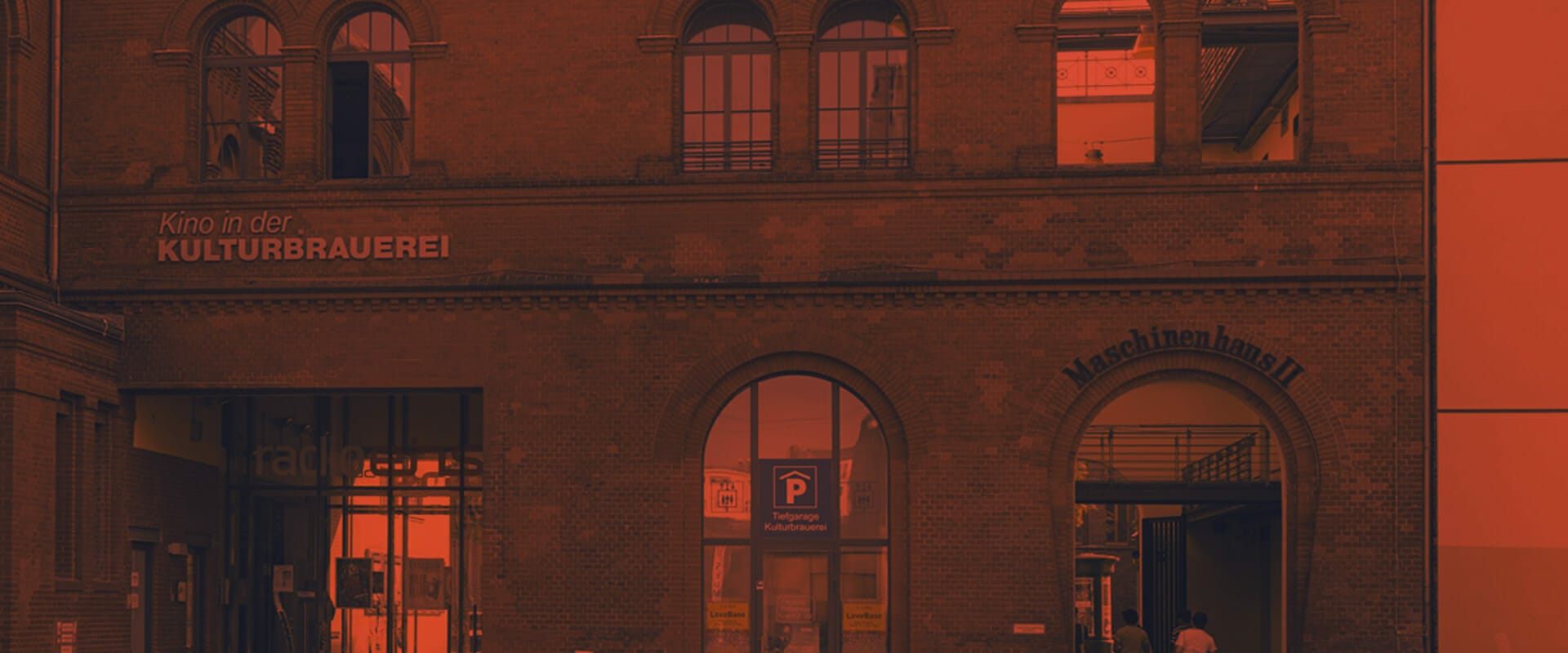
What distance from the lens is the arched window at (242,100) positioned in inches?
882

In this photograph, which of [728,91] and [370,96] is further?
[370,96]

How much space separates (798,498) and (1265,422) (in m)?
5.55

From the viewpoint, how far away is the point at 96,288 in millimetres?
21891

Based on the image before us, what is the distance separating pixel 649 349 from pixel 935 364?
3371 mm

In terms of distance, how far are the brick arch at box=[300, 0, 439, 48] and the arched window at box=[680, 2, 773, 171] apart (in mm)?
3133

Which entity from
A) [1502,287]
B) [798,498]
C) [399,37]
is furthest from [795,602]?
[1502,287]

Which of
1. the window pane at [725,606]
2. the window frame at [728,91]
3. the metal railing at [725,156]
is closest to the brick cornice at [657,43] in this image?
the window frame at [728,91]

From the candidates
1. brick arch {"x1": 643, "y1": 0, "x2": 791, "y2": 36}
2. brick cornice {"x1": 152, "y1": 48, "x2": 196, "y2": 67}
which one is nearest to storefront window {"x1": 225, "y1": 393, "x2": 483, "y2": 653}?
brick cornice {"x1": 152, "y1": 48, "x2": 196, "y2": 67}

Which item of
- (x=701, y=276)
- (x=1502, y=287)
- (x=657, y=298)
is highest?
(x=701, y=276)

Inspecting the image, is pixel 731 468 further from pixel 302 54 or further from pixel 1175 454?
pixel 1175 454

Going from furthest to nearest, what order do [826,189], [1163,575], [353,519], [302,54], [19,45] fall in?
[1163,575] → [353,519] → [302,54] → [19,45] → [826,189]

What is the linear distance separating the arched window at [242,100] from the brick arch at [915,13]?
6638mm

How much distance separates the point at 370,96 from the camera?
22266 millimetres

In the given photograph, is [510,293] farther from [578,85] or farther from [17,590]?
[17,590]
